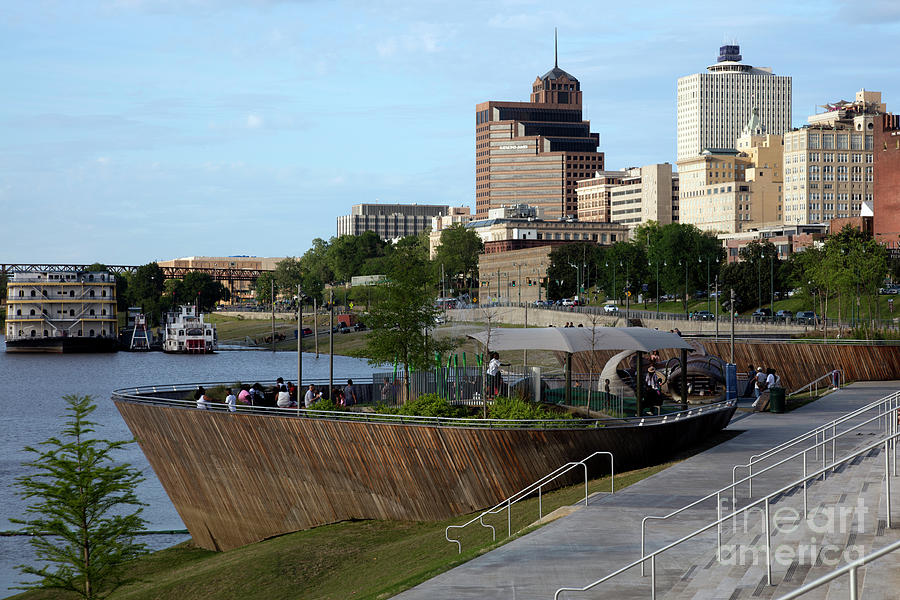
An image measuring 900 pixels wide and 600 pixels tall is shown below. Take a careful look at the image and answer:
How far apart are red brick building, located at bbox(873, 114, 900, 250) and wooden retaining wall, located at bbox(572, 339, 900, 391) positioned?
95.3 m

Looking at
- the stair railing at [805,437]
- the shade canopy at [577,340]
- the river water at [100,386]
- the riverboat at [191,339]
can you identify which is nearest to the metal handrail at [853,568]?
the stair railing at [805,437]

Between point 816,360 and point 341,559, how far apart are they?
1247 inches

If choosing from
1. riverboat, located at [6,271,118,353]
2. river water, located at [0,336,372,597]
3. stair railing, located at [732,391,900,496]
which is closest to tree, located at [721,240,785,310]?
river water, located at [0,336,372,597]

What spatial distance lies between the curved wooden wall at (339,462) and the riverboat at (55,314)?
131 meters

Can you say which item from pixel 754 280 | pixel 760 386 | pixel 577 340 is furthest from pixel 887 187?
pixel 577 340

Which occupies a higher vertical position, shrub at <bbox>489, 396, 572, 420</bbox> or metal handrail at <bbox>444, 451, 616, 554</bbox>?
shrub at <bbox>489, 396, 572, 420</bbox>

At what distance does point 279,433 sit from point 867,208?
170 meters

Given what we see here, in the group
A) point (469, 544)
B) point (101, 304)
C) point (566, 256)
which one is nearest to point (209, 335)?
point (101, 304)

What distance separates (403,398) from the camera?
34.9 metres

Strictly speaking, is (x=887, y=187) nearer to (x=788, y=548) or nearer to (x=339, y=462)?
(x=339, y=462)

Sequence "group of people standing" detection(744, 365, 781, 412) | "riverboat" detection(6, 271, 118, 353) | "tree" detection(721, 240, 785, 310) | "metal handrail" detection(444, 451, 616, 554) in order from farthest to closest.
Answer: "riverboat" detection(6, 271, 118, 353), "tree" detection(721, 240, 785, 310), "group of people standing" detection(744, 365, 781, 412), "metal handrail" detection(444, 451, 616, 554)

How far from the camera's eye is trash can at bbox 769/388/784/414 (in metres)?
35.9

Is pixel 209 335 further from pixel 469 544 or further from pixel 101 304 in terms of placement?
pixel 469 544

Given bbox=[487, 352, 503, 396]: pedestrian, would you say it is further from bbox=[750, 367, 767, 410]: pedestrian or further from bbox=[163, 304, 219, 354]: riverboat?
bbox=[163, 304, 219, 354]: riverboat
